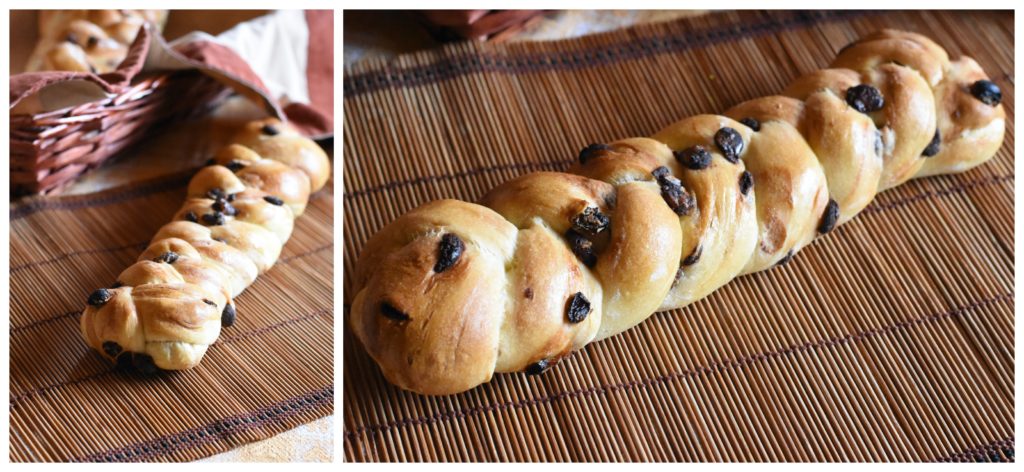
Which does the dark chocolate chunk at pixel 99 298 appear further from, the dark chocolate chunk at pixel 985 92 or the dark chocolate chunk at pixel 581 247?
the dark chocolate chunk at pixel 985 92

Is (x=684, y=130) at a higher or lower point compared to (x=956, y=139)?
higher

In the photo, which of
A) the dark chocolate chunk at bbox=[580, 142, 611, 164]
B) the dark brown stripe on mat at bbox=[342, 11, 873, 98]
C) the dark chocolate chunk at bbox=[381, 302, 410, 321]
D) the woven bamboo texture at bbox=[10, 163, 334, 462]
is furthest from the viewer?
the dark brown stripe on mat at bbox=[342, 11, 873, 98]

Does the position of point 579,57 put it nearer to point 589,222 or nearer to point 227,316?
point 589,222

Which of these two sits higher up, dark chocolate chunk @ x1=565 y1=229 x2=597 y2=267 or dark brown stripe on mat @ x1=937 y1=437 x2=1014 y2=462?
dark chocolate chunk @ x1=565 y1=229 x2=597 y2=267

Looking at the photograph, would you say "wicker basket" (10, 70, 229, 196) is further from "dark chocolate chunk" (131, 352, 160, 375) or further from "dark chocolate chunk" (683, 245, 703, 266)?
"dark chocolate chunk" (683, 245, 703, 266)

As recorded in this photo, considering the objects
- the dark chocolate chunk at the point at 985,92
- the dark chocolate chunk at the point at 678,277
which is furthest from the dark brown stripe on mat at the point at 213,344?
the dark chocolate chunk at the point at 985,92

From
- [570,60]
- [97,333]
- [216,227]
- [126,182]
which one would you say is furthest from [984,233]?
[126,182]

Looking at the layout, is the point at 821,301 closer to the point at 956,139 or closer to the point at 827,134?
the point at 827,134

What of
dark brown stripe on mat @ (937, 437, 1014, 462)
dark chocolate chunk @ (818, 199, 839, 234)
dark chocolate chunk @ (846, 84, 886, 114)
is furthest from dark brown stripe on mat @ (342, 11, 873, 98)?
dark brown stripe on mat @ (937, 437, 1014, 462)
